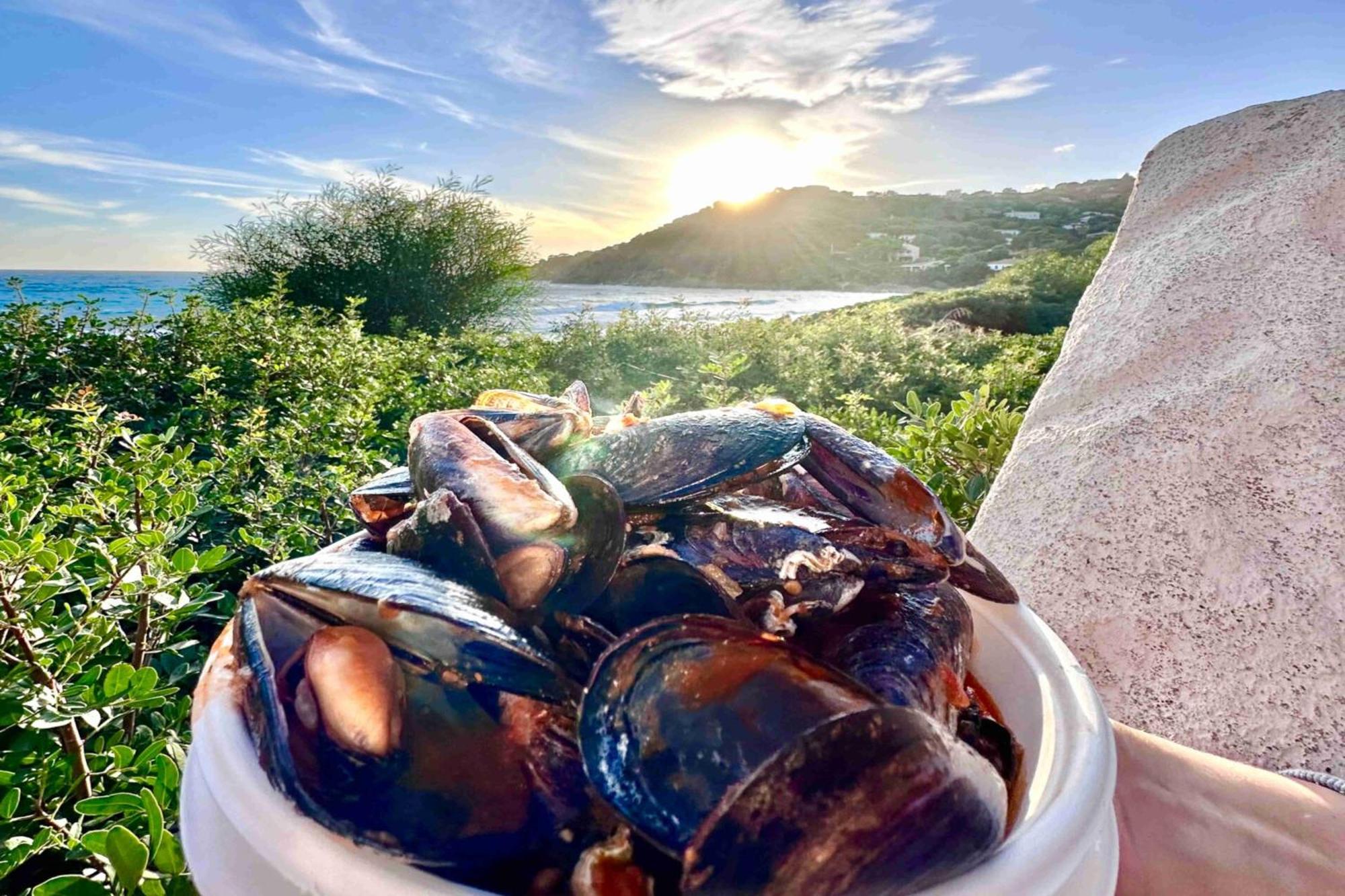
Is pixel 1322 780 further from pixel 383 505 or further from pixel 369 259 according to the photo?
pixel 369 259

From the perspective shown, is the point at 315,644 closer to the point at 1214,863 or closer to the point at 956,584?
the point at 956,584

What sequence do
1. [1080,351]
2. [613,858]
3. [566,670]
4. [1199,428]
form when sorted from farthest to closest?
[1080,351] → [1199,428] → [566,670] → [613,858]

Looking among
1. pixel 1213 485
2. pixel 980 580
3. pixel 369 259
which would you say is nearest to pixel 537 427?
pixel 980 580

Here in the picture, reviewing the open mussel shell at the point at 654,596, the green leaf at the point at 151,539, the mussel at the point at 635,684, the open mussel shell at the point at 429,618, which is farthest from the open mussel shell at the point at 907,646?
the green leaf at the point at 151,539

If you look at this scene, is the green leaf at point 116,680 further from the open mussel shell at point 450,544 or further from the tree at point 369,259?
the tree at point 369,259

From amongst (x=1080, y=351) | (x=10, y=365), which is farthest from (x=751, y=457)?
(x=10, y=365)

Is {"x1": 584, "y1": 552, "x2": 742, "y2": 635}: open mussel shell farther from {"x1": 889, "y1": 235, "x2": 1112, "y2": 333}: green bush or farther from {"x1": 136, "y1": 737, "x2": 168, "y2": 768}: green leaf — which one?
{"x1": 889, "y1": 235, "x2": 1112, "y2": 333}: green bush
